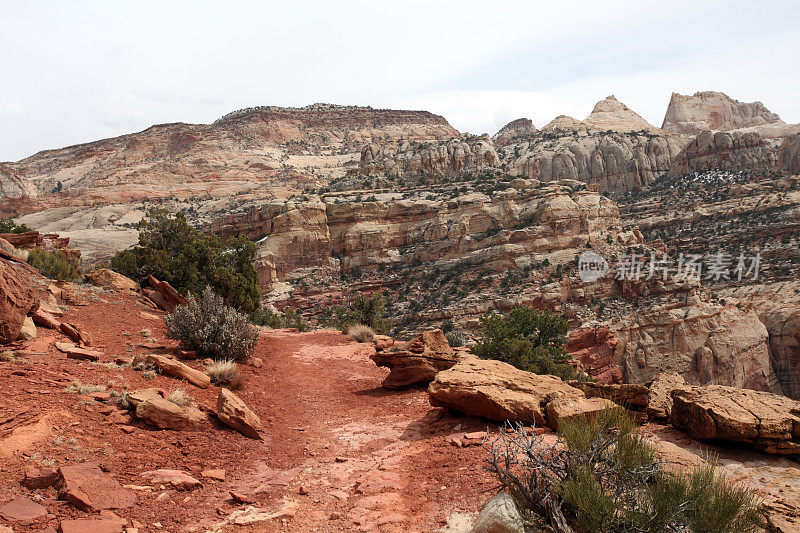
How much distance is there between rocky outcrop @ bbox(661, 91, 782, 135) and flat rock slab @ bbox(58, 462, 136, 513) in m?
151

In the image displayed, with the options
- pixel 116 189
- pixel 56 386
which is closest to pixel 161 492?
pixel 56 386

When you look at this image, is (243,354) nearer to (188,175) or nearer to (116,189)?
(116,189)

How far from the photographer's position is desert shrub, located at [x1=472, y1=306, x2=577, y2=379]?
14.5 m

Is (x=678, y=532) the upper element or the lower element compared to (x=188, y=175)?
lower

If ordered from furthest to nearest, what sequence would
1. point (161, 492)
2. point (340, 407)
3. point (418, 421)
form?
point (340, 407), point (418, 421), point (161, 492)

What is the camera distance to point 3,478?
4.05 metres

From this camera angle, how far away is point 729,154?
69.5 metres

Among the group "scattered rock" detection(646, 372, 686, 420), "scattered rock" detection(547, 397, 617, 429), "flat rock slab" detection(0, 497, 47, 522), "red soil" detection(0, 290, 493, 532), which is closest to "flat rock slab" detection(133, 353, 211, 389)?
"red soil" detection(0, 290, 493, 532)

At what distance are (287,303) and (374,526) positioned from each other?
1598 inches

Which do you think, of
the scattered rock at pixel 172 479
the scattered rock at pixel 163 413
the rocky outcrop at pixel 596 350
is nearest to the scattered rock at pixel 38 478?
the scattered rock at pixel 172 479

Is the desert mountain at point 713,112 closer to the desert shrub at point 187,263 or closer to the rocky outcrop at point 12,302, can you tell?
the desert shrub at point 187,263

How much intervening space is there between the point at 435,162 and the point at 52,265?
51094 mm

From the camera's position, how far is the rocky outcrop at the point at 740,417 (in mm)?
4949

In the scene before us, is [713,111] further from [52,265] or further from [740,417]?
[52,265]
